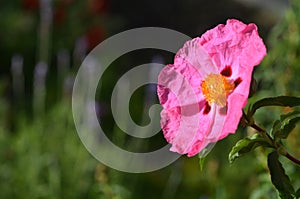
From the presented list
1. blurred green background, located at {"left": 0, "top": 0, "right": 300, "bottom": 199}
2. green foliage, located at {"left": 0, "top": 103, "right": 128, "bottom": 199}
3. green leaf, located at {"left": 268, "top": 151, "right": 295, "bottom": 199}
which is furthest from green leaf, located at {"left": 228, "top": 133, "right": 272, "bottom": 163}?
green foliage, located at {"left": 0, "top": 103, "right": 128, "bottom": 199}

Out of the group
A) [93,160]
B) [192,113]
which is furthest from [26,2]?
[192,113]

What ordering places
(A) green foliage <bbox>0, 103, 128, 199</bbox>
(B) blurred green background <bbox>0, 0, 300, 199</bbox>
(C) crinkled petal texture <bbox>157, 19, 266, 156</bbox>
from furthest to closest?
1. (A) green foliage <bbox>0, 103, 128, 199</bbox>
2. (B) blurred green background <bbox>0, 0, 300, 199</bbox>
3. (C) crinkled petal texture <bbox>157, 19, 266, 156</bbox>

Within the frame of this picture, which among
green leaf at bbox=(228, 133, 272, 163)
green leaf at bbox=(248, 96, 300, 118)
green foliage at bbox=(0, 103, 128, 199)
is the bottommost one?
green foliage at bbox=(0, 103, 128, 199)

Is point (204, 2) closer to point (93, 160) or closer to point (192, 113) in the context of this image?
point (93, 160)

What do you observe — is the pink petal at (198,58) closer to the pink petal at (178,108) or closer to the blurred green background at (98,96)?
the pink petal at (178,108)

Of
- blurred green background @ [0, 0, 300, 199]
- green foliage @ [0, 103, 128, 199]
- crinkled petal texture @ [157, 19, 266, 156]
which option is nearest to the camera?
crinkled petal texture @ [157, 19, 266, 156]

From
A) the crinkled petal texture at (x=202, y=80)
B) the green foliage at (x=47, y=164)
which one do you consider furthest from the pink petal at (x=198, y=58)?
the green foliage at (x=47, y=164)

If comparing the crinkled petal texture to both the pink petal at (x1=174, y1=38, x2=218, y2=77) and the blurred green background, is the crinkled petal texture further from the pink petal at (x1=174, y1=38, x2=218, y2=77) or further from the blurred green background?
the blurred green background

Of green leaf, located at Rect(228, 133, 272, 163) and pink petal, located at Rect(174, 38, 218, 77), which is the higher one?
pink petal, located at Rect(174, 38, 218, 77)
